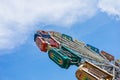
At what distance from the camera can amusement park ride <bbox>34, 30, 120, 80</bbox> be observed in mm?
21828

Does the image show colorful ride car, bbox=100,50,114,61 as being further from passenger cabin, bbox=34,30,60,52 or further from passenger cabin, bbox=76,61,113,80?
passenger cabin, bbox=76,61,113,80

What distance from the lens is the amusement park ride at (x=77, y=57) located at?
71.6 feet

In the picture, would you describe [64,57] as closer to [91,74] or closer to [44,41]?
[91,74]

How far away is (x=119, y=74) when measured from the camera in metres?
26.5

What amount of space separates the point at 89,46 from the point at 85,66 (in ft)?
39.5

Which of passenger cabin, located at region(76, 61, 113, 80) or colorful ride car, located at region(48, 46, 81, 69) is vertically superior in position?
colorful ride car, located at region(48, 46, 81, 69)

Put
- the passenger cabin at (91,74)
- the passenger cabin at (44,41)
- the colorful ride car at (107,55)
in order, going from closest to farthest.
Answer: the passenger cabin at (91,74)
the passenger cabin at (44,41)
the colorful ride car at (107,55)

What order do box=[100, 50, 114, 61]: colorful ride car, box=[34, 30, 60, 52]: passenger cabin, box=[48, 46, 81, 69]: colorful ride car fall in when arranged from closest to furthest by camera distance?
box=[48, 46, 81, 69]: colorful ride car
box=[34, 30, 60, 52]: passenger cabin
box=[100, 50, 114, 61]: colorful ride car

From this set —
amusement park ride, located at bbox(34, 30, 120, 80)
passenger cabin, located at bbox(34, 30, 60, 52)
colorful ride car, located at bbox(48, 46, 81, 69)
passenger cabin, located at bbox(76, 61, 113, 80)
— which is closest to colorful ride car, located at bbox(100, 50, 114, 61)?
amusement park ride, located at bbox(34, 30, 120, 80)

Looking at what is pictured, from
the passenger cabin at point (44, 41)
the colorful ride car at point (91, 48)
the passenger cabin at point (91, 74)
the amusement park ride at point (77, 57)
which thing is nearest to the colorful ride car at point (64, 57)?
the amusement park ride at point (77, 57)

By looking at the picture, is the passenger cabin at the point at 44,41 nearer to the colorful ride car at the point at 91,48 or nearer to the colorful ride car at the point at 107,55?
the colorful ride car at the point at 91,48

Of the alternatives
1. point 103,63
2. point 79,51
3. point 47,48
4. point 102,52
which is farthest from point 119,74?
point 102,52

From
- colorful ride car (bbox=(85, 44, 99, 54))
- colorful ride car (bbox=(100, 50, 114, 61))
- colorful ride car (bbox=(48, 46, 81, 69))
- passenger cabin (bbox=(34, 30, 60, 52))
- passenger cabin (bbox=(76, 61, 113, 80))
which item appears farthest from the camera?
colorful ride car (bbox=(85, 44, 99, 54))

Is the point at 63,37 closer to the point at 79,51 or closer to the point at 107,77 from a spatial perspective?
the point at 79,51
